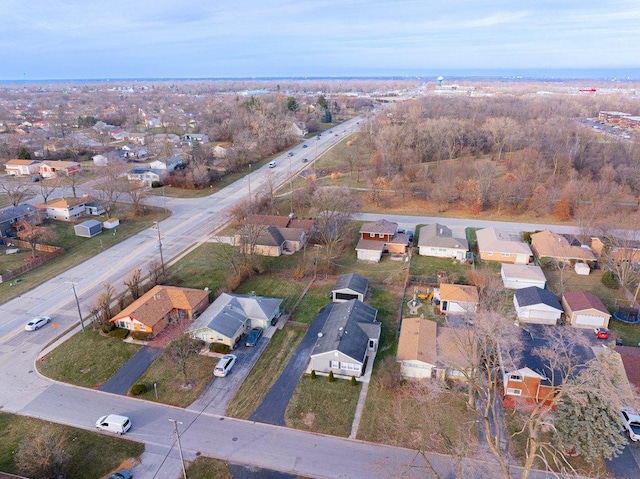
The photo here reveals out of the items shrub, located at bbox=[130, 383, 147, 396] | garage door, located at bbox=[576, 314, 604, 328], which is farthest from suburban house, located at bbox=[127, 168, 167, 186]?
garage door, located at bbox=[576, 314, 604, 328]

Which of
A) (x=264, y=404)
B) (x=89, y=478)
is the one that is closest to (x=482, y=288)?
(x=264, y=404)

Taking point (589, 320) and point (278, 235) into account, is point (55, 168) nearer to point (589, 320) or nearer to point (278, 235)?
point (278, 235)

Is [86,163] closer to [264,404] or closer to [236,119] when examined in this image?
[236,119]

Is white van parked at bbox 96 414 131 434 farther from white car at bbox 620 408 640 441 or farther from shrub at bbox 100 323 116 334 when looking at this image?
white car at bbox 620 408 640 441

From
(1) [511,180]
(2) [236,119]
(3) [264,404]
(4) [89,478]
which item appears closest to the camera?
(4) [89,478]

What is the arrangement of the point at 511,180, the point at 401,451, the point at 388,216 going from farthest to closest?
1. the point at 511,180
2. the point at 388,216
3. the point at 401,451
